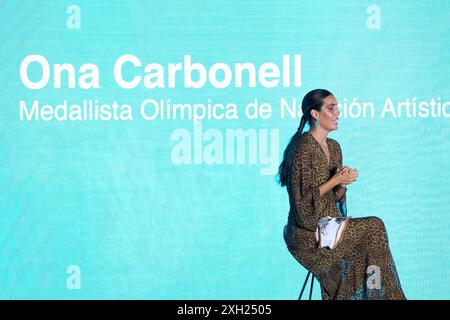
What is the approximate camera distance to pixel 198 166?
235 inches

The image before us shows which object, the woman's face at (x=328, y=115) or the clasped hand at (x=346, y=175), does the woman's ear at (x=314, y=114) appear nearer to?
the woman's face at (x=328, y=115)

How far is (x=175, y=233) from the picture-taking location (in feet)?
19.6

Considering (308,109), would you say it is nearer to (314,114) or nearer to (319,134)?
(314,114)

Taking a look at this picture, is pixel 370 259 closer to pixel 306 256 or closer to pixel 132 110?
pixel 306 256

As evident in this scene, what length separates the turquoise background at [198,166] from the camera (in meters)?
5.91

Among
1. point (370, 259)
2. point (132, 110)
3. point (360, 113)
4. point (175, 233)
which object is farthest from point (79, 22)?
point (370, 259)

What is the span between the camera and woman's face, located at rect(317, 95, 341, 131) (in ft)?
18.5

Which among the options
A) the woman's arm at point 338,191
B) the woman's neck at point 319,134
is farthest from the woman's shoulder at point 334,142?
the woman's arm at point 338,191

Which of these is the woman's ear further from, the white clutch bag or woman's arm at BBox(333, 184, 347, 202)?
the white clutch bag

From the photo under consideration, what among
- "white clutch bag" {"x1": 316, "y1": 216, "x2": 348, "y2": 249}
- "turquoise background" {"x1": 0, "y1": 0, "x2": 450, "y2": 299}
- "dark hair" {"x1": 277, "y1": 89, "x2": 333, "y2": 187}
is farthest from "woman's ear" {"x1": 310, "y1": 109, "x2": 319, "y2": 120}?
"white clutch bag" {"x1": 316, "y1": 216, "x2": 348, "y2": 249}

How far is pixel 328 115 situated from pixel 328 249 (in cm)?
76

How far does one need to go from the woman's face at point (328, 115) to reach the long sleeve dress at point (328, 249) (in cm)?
12
